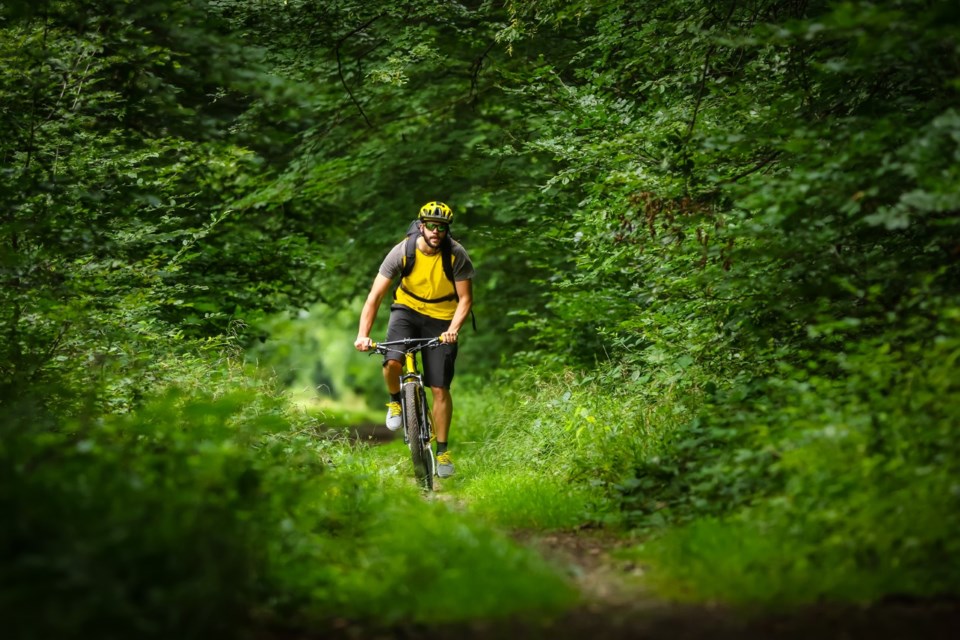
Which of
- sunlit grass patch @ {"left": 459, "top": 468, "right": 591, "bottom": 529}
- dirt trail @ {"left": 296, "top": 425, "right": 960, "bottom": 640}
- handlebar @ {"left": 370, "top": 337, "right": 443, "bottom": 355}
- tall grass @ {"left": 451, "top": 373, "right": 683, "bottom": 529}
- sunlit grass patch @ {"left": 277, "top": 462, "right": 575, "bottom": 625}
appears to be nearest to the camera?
dirt trail @ {"left": 296, "top": 425, "right": 960, "bottom": 640}

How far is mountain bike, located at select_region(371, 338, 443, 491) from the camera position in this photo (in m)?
8.16

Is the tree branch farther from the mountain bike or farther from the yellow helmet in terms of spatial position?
the mountain bike

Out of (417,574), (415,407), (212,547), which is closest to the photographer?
(212,547)

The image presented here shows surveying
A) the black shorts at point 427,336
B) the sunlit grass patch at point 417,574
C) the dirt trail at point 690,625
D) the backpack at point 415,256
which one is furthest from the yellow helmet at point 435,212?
the dirt trail at point 690,625

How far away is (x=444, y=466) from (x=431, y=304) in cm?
157

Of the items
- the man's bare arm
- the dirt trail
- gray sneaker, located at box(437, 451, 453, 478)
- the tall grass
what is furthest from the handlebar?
the dirt trail

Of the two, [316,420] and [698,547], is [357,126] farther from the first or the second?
[698,547]

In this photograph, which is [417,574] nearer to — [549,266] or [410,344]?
[410,344]

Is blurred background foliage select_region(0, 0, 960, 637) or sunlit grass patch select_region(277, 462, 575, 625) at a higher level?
blurred background foliage select_region(0, 0, 960, 637)

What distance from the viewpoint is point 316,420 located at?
874 cm

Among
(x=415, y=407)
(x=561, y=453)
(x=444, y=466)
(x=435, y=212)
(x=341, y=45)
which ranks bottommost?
(x=561, y=453)

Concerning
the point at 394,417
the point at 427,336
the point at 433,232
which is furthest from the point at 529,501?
the point at 433,232

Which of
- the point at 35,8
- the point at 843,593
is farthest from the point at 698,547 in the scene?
the point at 35,8

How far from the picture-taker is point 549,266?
1220 centimetres
